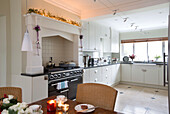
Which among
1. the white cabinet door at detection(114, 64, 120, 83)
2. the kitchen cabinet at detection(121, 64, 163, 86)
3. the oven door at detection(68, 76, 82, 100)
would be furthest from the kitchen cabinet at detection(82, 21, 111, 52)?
the kitchen cabinet at detection(121, 64, 163, 86)

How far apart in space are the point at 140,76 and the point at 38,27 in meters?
4.48

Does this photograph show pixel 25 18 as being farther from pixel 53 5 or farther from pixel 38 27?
pixel 53 5

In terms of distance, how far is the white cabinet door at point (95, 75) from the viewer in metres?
3.84

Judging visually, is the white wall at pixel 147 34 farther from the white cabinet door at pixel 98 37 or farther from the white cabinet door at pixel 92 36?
the white cabinet door at pixel 92 36

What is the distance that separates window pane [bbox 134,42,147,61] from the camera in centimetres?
599

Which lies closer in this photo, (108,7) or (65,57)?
(108,7)

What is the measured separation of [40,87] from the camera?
96.3 inches

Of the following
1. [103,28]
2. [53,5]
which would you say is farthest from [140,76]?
[53,5]

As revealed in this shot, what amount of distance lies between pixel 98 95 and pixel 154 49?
5.34 metres

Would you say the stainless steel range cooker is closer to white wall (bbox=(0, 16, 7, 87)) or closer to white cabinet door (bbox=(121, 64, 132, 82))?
white wall (bbox=(0, 16, 7, 87))

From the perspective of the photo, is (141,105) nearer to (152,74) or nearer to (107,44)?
(152,74)

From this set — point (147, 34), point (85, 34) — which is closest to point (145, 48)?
point (147, 34)

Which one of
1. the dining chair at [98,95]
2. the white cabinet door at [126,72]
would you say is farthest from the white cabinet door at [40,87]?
the white cabinet door at [126,72]

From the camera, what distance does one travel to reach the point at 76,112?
1.09 meters
